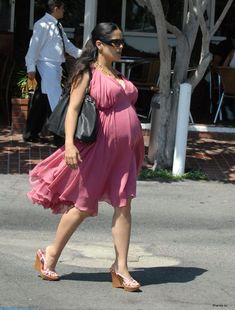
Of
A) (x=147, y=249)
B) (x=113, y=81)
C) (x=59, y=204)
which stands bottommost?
(x=147, y=249)

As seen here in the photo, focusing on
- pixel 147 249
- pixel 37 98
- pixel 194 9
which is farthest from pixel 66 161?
pixel 37 98

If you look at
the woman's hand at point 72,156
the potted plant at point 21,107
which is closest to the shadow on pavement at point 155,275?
the woman's hand at point 72,156

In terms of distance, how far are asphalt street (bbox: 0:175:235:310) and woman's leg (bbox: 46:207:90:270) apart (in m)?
0.18

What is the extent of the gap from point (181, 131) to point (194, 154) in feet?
4.68

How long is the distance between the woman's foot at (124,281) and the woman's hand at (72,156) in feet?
2.70

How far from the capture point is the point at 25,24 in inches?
581

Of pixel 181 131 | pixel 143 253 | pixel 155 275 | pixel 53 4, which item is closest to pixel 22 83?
pixel 53 4

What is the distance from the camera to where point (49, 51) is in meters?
10.3

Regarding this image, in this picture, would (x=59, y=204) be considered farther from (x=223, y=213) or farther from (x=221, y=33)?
(x=221, y=33)

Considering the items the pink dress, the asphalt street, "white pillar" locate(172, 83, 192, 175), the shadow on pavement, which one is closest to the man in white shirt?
the asphalt street

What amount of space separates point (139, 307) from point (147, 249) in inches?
57.5

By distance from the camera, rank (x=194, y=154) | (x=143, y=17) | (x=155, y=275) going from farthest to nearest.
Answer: (x=143, y=17), (x=194, y=154), (x=155, y=275)

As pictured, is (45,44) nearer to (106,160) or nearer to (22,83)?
(22,83)

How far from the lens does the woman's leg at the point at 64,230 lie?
5.66m
